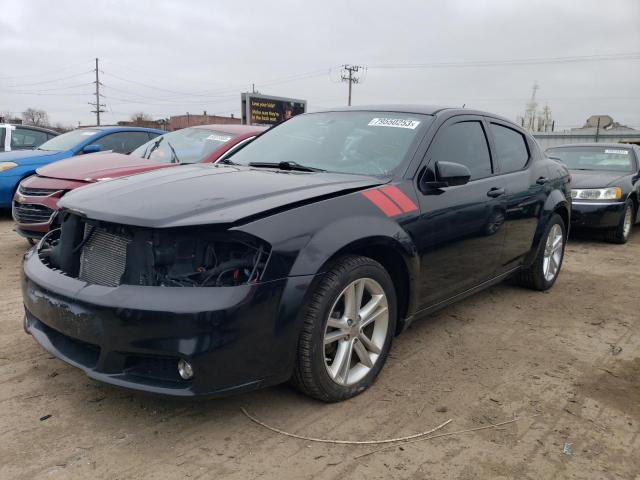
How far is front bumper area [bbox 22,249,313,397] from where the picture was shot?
207 centimetres

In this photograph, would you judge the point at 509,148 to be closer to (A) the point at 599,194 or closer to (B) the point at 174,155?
(B) the point at 174,155

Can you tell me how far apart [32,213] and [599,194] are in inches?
282

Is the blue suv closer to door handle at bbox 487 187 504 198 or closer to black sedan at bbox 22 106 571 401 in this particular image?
black sedan at bbox 22 106 571 401

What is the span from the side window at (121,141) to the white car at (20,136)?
2.54 meters

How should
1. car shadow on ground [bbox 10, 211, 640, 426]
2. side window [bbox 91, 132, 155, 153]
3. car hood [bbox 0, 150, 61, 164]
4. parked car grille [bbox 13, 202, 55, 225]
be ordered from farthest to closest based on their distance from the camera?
side window [bbox 91, 132, 155, 153], car hood [bbox 0, 150, 61, 164], parked car grille [bbox 13, 202, 55, 225], car shadow on ground [bbox 10, 211, 640, 426]

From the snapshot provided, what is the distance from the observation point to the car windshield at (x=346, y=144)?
3.20 m

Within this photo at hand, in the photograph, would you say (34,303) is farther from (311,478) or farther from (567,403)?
(567,403)

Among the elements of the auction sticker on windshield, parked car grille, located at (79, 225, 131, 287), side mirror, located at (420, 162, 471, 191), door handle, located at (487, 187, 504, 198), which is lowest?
parked car grille, located at (79, 225, 131, 287)

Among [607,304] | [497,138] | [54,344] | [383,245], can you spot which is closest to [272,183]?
[383,245]

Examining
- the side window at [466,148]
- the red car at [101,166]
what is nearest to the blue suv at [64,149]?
the red car at [101,166]

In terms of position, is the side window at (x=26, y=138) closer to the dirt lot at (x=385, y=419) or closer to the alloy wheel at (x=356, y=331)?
the dirt lot at (x=385, y=419)

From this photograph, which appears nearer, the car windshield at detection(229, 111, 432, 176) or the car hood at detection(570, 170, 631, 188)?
the car windshield at detection(229, 111, 432, 176)

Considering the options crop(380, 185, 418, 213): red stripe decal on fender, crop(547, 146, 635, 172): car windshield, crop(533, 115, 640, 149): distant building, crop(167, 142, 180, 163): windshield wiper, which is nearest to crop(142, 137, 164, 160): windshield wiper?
crop(167, 142, 180, 163): windshield wiper

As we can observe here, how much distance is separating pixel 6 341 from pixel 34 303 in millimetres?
990
